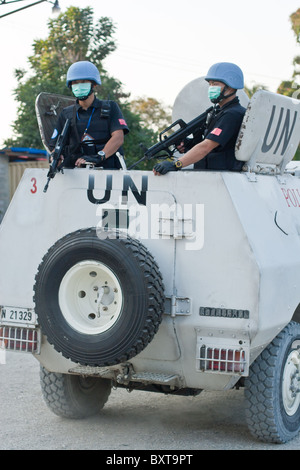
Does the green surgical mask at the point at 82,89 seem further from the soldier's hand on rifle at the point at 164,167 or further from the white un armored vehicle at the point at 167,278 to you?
the soldier's hand on rifle at the point at 164,167

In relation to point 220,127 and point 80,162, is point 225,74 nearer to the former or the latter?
point 220,127

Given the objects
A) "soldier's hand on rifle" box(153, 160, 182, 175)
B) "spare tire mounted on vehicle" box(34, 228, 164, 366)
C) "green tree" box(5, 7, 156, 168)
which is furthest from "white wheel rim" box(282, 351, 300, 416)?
"green tree" box(5, 7, 156, 168)

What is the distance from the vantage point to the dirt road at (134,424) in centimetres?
554

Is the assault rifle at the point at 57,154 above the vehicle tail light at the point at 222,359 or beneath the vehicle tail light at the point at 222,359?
above

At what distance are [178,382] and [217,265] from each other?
86 centimetres

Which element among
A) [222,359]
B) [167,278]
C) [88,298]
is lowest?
[222,359]

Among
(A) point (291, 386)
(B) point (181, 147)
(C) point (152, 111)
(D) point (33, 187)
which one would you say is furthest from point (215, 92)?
(C) point (152, 111)

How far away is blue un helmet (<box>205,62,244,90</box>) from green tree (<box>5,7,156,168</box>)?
17046mm

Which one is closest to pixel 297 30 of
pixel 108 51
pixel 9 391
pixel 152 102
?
pixel 108 51

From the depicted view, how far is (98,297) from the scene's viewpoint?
5203mm

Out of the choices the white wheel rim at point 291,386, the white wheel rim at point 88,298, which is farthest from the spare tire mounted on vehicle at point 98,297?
the white wheel rim at point 291,386

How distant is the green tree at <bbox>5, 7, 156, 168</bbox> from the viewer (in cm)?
2342

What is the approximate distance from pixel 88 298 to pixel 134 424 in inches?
52.5

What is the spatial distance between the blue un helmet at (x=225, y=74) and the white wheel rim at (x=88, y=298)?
1.74 m
